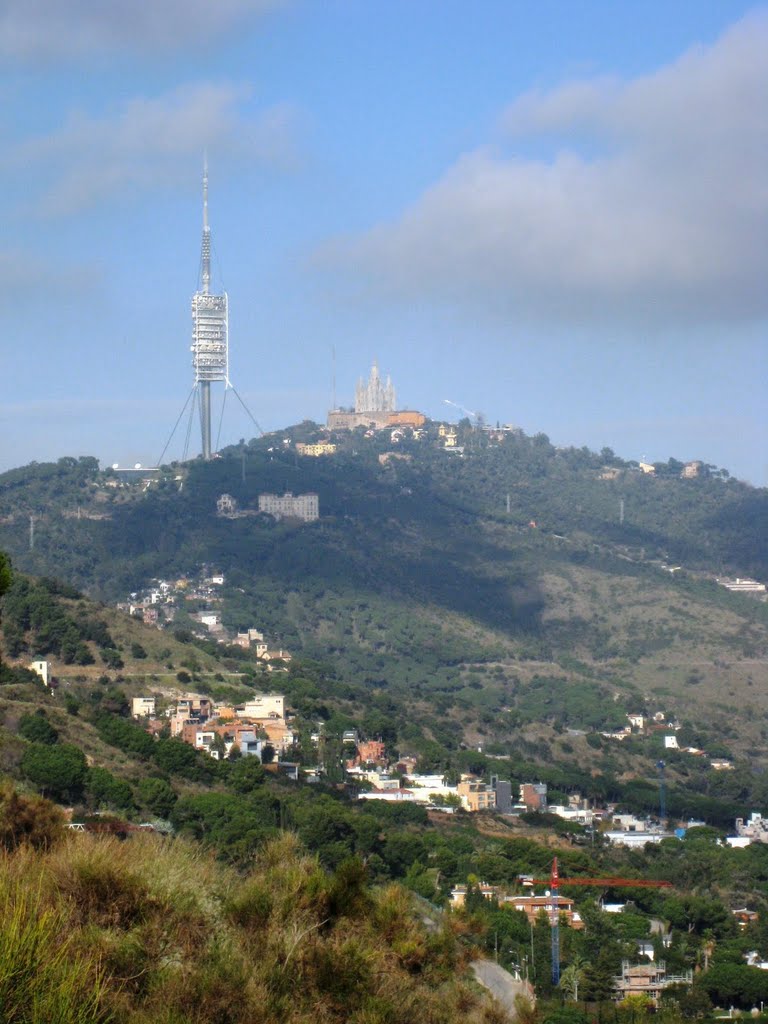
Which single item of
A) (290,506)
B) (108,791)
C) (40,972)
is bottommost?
(108,791)

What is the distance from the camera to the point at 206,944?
6.77 metres

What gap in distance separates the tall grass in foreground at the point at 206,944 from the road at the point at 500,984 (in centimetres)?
216

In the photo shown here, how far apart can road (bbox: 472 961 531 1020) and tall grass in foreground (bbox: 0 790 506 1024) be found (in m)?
2.16

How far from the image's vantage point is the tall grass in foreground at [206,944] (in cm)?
571

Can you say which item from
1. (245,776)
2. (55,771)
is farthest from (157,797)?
(245,776)

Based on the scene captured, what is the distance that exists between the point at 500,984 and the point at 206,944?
640 cm

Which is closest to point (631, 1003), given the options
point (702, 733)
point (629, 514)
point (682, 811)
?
point (682, 811)

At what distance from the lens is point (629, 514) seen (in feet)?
438

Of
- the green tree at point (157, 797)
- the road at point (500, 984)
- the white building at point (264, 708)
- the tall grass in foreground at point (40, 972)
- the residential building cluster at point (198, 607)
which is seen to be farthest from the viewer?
the residential building cluster at point (198, 607)

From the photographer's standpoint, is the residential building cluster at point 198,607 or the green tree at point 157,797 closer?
the green tree at point 157,797

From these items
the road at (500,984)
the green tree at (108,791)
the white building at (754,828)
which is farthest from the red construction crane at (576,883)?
the white building at (754,828)

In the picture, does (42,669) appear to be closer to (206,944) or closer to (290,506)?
(206,944)

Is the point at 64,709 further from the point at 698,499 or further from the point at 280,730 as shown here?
the point at 698,499

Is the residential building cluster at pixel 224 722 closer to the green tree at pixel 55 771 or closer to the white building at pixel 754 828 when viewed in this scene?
→ the white building at pixel 754 828
